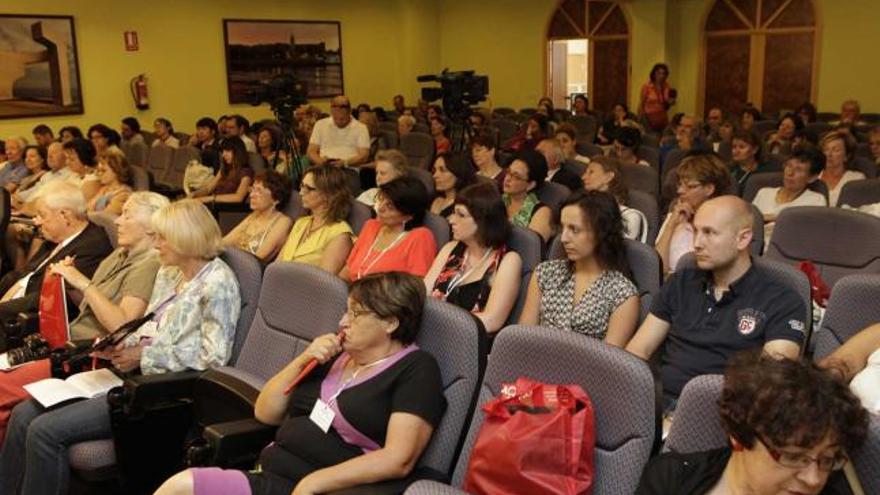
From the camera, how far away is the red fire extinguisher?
10898mm

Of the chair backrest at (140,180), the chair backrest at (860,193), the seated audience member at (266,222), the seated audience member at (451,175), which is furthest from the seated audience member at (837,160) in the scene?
the chair backrest at (140,180)

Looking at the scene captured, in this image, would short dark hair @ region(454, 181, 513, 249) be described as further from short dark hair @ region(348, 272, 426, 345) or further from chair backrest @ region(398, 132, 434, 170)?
chair backrest @ region(398, 132, 434, 170)

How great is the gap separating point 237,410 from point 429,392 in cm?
75

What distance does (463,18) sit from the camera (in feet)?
46.9

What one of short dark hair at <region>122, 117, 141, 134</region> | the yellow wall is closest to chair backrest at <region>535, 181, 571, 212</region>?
short dark hair at <region>122, 117, 141, 134</region>

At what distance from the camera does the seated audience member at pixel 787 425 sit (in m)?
1.39

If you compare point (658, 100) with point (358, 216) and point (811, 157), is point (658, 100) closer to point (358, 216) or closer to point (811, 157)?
point (811, 157)

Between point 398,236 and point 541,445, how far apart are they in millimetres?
2061

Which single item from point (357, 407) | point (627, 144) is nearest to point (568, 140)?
point (627, 144)

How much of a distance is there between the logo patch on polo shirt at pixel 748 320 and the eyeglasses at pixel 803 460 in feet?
3.12

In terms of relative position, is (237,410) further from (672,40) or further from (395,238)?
(672,40)

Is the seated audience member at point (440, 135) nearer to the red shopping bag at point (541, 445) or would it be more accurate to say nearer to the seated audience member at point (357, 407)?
the seated audience member at point (357, 407)

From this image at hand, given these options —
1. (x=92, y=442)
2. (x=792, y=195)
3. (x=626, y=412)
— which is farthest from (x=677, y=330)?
(x=792, y=195)

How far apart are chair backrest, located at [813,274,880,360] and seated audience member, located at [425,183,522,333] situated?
109 centimetres
